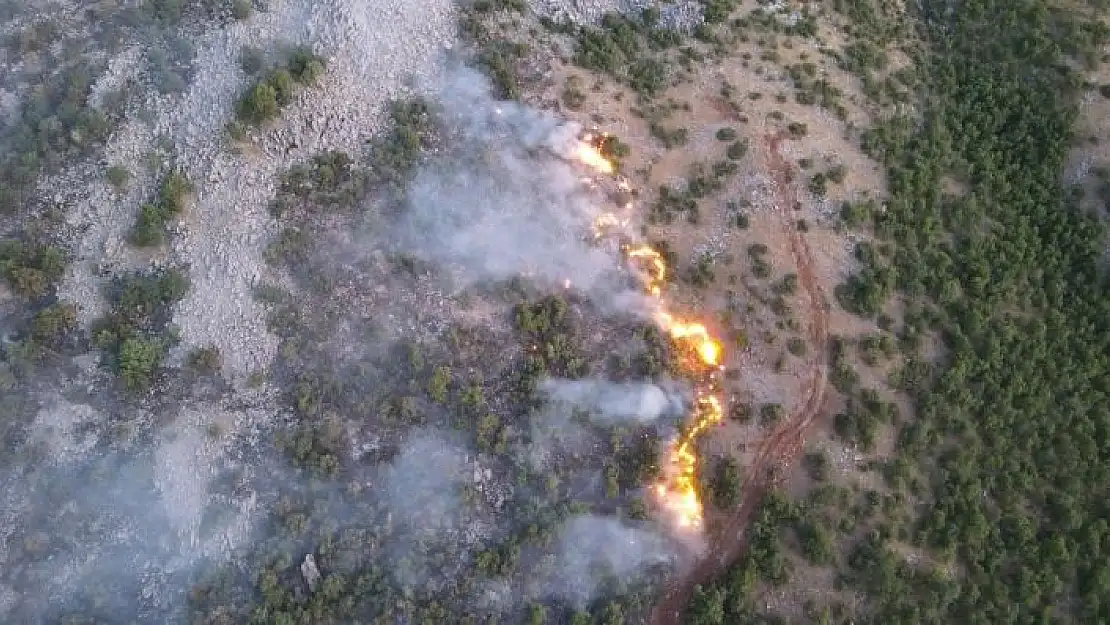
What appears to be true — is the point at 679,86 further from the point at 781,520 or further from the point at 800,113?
the point at 781,520

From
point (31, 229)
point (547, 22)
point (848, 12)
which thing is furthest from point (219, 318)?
point (848, 12)

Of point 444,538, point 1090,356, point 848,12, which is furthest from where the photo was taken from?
point 848,12

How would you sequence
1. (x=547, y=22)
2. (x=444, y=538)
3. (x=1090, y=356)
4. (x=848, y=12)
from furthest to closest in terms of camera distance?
1. (x=848, y=12)
2. (x=547, y=22)
3. (x=1090, y=356)
4. (x=444, y=538)

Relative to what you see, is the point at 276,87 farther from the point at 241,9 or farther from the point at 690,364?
the point at 690,364

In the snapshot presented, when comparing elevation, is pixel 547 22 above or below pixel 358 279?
above

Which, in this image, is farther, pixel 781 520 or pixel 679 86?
pixel 679 86

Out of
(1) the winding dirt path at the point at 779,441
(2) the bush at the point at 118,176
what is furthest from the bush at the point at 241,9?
(1) the winding dirt path at the point at 779,441
